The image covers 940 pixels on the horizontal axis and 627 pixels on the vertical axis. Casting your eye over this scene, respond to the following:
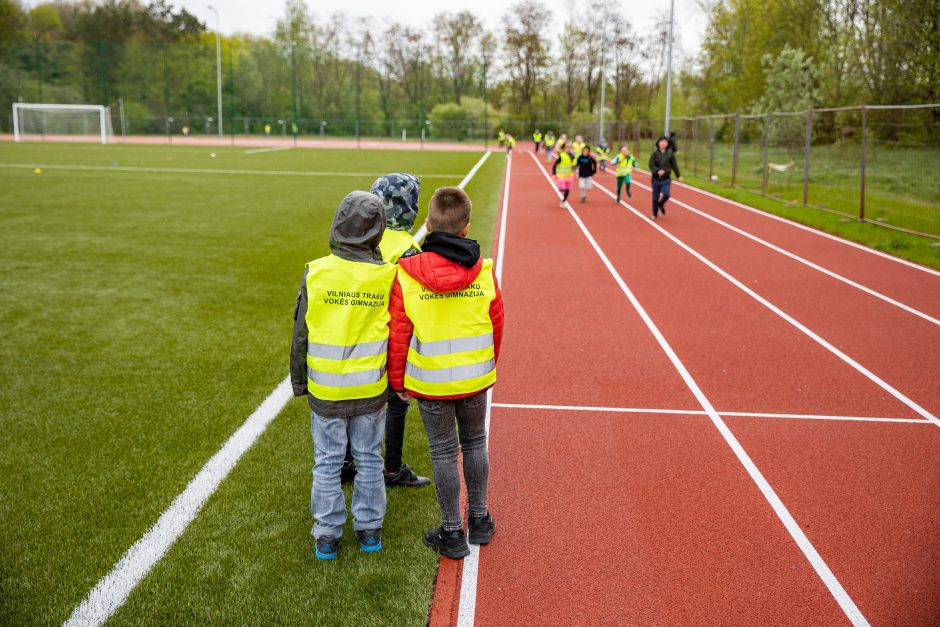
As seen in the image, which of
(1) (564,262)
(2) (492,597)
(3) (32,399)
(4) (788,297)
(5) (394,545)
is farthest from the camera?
(1) (564,262)

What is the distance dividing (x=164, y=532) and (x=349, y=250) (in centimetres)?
180

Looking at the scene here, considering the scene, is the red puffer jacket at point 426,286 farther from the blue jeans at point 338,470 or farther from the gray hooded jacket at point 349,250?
the blue jeans at point 338,470

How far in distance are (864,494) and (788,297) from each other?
589 cm

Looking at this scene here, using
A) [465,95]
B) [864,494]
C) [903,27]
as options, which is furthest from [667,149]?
[465,95]

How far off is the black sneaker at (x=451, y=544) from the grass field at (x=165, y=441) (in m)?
0.08

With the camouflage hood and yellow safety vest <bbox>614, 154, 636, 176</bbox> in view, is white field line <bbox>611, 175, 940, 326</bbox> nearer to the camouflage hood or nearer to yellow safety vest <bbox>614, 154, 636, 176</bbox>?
yellow safety vest <bbox>614, 154, 636, 176</bbox>

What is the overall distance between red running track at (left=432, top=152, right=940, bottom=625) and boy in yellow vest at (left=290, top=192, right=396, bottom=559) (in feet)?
1.97

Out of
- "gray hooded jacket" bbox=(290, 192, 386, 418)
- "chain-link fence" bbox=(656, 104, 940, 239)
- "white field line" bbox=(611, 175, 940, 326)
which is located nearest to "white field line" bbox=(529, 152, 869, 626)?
"gray hooded jacket" bbox=(290, 192, 386, 418)

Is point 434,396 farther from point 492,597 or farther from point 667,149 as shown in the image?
point 667,149

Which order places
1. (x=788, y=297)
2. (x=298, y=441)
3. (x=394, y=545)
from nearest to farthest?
(x=394, y=545) < (x=298, y=441) < (x=788, y=297)

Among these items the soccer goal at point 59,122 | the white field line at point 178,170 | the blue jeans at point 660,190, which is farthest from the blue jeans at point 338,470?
the soccer goal at point 59,122

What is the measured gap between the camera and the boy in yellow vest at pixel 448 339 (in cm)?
375

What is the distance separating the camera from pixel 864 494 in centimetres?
491

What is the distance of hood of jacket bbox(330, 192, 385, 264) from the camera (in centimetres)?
377
